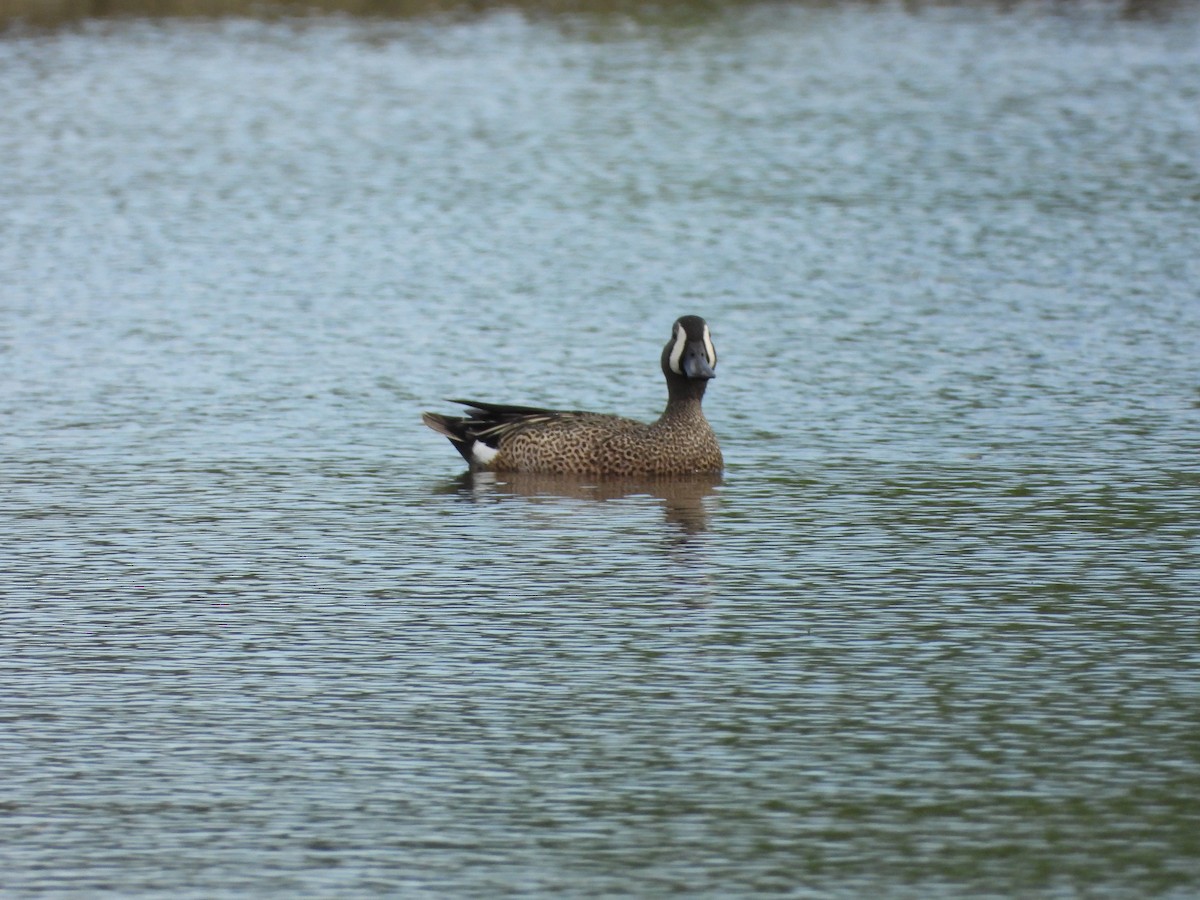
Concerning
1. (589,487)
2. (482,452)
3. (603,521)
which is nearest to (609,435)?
(589,487)

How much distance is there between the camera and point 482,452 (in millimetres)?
14867

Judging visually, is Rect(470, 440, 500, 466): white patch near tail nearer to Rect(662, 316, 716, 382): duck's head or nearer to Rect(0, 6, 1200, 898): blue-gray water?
Rect(0, 6, 1200, 898): blue-gray water

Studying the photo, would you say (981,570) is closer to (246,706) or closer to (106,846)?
(246,706)

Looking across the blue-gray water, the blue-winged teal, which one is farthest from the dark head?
the blue-gray water

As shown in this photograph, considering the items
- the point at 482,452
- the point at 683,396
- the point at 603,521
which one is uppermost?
the point at 683,396

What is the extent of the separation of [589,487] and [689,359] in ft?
3.35

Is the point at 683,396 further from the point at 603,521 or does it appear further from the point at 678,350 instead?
the point at 603,521

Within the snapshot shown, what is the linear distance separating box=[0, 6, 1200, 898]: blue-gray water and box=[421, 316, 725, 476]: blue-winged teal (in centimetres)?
22

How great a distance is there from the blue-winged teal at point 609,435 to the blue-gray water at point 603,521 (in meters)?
0.22

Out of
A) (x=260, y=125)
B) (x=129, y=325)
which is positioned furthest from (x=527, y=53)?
(x=129, y=325)

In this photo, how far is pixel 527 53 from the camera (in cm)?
3934

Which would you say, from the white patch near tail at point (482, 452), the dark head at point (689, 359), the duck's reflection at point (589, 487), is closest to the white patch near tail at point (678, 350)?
the dark head at point (689, 359)

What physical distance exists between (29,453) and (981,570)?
244 inches

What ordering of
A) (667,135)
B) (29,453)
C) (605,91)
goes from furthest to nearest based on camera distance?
(605,91) → (667,135) → (29,453)
